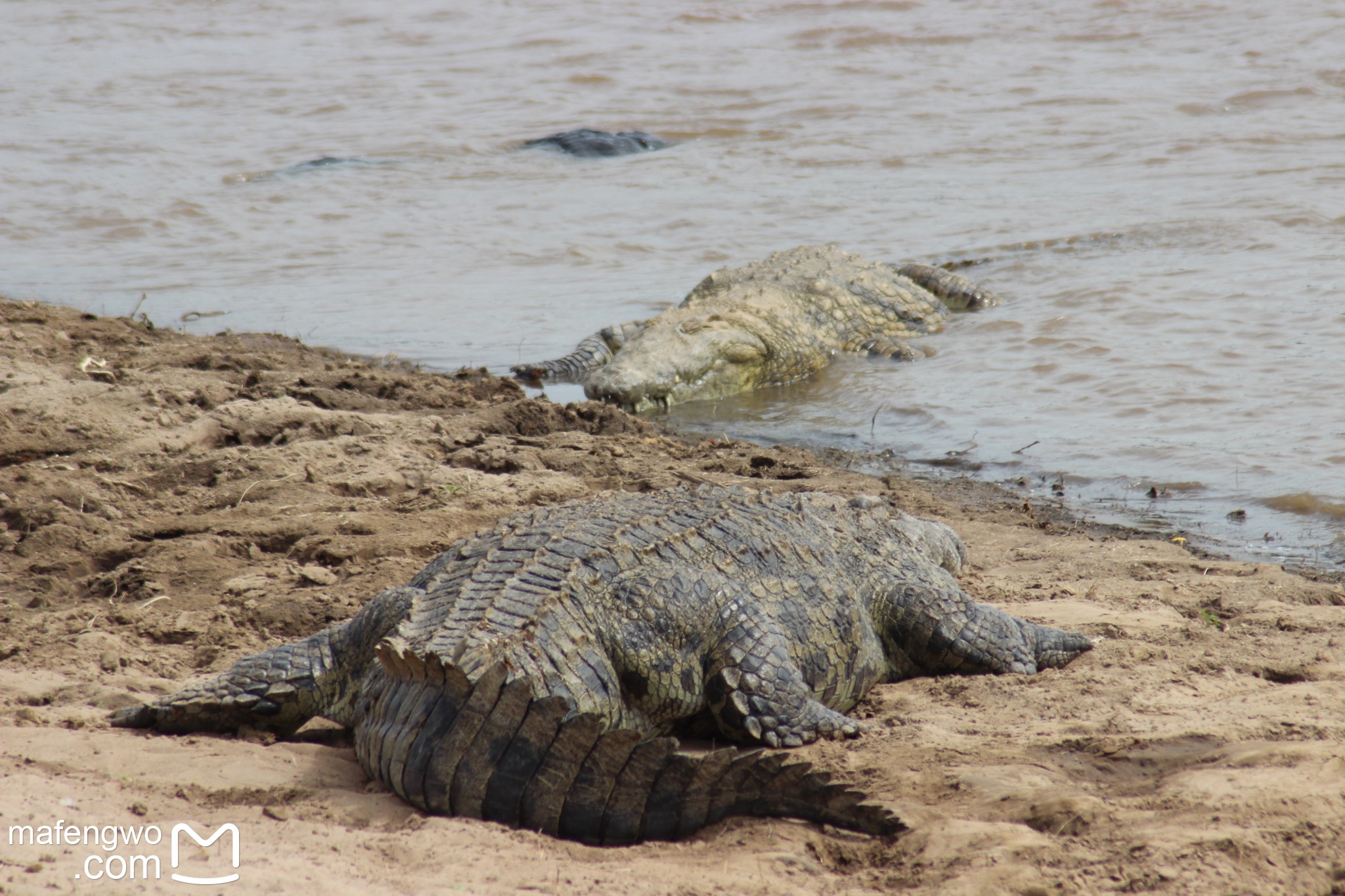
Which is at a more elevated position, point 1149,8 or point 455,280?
point 1149,8

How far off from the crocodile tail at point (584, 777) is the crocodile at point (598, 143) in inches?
543

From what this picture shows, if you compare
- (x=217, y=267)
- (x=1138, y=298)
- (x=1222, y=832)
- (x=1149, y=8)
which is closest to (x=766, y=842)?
(x=1222, y=832)

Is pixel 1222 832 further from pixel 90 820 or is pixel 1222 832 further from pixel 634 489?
pixel 634 489

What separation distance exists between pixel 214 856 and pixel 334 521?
2576 mm

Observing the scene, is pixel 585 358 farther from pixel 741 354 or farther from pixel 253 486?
pixel 253 486

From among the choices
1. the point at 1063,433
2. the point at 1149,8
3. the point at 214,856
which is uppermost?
the point at 1149,8

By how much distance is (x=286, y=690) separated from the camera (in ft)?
10.4

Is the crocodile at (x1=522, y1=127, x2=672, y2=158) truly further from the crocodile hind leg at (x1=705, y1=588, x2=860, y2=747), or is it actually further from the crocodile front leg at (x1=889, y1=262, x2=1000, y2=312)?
the crocodile hind leg at (x1=705, y1=588, x2=860, y2=747)

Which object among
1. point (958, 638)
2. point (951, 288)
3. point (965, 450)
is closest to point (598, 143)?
point (951, 288)

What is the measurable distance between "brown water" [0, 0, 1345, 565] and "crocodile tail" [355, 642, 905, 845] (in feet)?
11.4

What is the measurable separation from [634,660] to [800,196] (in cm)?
1135

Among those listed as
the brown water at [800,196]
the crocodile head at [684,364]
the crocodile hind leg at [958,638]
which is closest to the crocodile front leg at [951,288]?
the brown water at [800,196]

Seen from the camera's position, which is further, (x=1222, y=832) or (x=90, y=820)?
(x=1222, y=832)

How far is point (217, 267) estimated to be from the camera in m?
11.1
